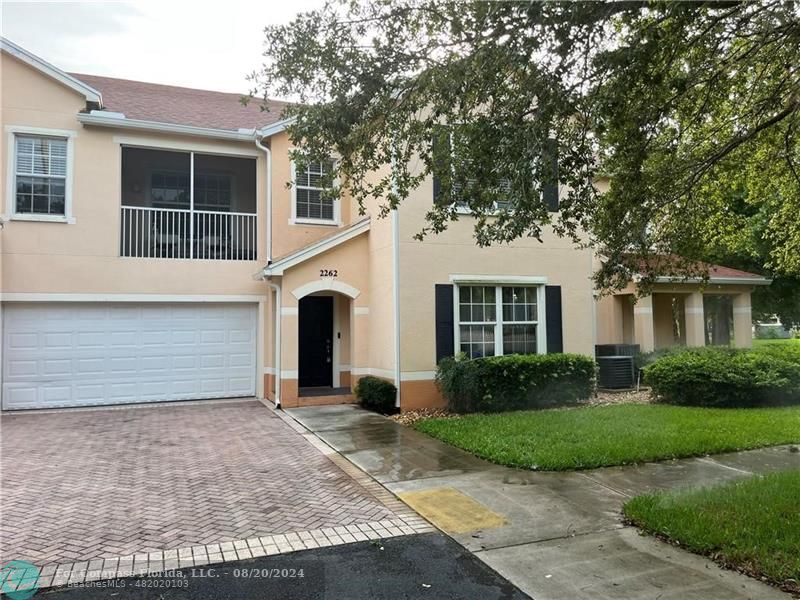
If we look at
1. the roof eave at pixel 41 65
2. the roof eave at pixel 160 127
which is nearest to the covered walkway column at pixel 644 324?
the roof eave at pixel 160 127

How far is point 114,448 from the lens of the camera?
Answer: 8.40m

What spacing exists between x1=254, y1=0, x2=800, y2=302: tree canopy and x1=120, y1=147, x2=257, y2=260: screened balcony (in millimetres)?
7286

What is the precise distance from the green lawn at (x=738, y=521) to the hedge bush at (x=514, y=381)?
5.21m

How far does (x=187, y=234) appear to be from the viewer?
43.9 ft

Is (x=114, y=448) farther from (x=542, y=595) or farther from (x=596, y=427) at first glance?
(x=596, y=427)

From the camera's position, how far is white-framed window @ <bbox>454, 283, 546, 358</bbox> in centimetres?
1210

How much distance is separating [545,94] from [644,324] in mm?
12350

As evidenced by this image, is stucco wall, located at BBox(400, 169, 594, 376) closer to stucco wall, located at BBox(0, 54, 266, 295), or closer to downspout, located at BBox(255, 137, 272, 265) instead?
downspout, located at BBox(255, 137, 272, 265)

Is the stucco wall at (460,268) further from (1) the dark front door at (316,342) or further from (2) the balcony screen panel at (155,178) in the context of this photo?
(2) the balcony screen panel at (155,178)

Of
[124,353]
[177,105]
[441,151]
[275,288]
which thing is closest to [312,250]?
[275,288]

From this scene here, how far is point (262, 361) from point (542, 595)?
35.1ft

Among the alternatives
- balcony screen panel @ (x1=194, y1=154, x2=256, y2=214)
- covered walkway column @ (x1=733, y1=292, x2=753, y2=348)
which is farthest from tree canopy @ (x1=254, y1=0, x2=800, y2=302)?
covered walkway column @ (x1=733, y1=292, x2=753, y2=348)

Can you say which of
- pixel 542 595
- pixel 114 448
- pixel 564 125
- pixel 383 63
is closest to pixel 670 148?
pixel 564 125

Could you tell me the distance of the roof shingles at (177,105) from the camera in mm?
13523
